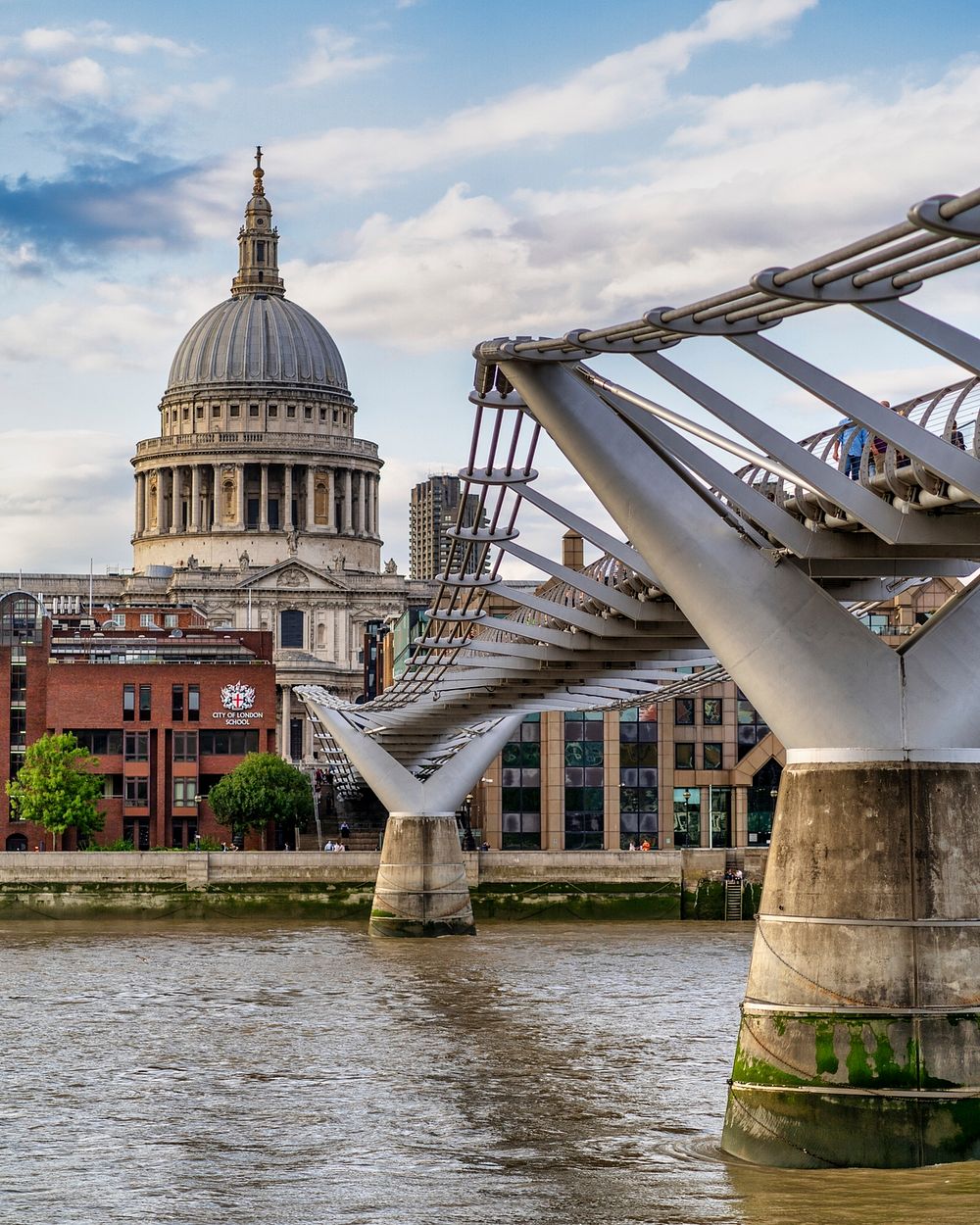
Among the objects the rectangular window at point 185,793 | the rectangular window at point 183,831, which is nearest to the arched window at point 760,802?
the rectangular window at point 183,831

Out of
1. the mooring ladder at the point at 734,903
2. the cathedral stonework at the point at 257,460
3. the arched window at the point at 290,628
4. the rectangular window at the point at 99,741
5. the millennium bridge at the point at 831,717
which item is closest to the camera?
the millennium bridge at the point at 831,717

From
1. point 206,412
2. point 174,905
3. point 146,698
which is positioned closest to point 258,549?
point 206,412

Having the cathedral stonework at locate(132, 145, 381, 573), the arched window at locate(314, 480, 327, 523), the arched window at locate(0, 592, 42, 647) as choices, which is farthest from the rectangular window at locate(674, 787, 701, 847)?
the arched window at locate(314, 480, 327, 523)

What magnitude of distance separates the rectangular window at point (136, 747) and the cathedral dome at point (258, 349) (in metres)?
71.3

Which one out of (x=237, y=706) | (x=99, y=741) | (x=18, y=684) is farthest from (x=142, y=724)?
(x=18, y=684)

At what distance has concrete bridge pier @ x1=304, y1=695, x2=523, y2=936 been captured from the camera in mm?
54094

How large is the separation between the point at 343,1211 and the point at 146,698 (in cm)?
6050

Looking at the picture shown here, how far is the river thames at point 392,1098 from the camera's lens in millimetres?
17984

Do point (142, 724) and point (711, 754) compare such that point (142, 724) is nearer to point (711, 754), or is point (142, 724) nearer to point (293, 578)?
point (711, 754)

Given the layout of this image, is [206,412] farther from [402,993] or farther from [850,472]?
[850,472]

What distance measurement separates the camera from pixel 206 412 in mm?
146500

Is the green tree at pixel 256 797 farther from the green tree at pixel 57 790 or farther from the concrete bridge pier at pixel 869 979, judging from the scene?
the concrete bridge pier at pixel 869 979

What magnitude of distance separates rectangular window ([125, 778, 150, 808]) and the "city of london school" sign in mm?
3795

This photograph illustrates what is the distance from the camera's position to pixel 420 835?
5525 cm
